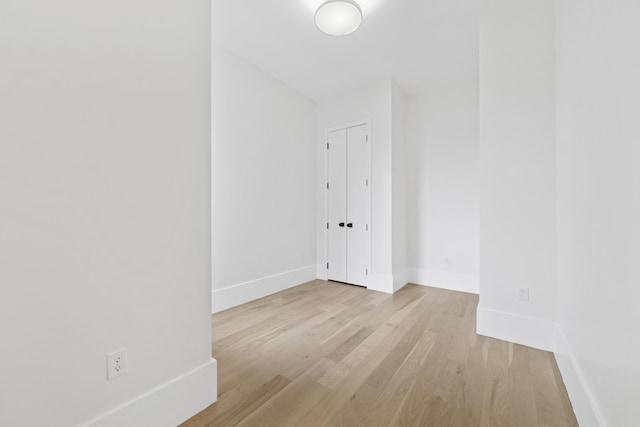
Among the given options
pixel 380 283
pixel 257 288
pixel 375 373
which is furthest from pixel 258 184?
pixel 375 373

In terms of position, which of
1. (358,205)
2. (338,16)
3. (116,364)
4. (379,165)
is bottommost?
(116,364)

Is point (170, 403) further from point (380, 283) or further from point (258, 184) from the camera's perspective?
point (380, 283)

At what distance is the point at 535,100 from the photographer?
7.10 feet

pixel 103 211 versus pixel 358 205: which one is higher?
pixel 358 205

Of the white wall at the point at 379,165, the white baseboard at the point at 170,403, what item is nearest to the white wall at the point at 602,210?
the white baseboard at the point at 170,403

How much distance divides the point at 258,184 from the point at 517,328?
10.1ft

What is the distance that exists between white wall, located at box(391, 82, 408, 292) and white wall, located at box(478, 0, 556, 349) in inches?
54.0

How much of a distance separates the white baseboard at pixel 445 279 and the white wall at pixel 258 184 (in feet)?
5.35

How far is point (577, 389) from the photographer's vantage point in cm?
137

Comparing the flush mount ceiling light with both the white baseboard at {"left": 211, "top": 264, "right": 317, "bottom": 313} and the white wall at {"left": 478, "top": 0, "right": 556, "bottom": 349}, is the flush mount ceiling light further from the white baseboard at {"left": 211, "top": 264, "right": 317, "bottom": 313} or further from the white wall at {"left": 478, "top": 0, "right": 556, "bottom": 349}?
the white baseboard at {"left": 211, "top": 264, "right": 317, "bottom": 313}

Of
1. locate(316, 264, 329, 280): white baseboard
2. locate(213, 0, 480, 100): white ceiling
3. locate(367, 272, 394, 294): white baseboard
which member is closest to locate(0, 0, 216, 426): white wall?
locate(213, 0, 480, 100): white ceiling

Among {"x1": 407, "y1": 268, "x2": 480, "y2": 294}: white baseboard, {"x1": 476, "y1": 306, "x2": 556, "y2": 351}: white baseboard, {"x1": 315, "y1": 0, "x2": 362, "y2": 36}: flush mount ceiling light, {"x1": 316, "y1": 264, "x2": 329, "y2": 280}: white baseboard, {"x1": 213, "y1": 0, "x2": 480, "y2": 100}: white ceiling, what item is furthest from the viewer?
{"x1": 316, "y1": 264, "x2": 329, "y2": 280}: white baseboard

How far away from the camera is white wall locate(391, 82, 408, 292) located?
3695mm

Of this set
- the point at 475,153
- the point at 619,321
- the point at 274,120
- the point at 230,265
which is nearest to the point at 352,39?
the point at 274,120
